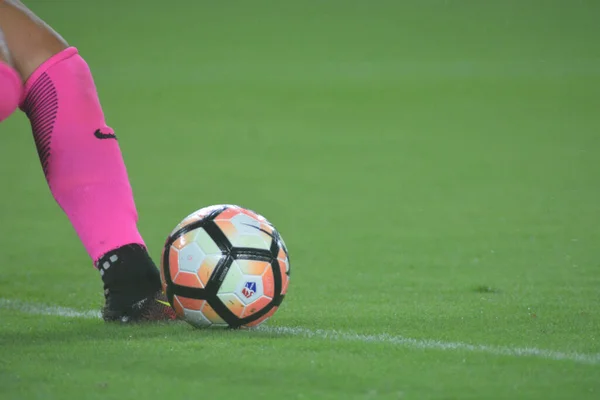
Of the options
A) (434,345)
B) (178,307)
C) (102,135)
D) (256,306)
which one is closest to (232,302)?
(256,306)

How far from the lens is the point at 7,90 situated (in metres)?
3.74

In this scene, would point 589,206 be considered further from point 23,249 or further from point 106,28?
point 106,28

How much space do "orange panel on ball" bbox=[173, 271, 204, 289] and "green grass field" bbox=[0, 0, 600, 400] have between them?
0.58 ft

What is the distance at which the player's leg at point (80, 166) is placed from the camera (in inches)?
160

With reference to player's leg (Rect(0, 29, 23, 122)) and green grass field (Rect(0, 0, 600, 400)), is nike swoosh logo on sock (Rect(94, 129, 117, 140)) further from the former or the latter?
green grass field (Rect(0, 0, 600, 400))

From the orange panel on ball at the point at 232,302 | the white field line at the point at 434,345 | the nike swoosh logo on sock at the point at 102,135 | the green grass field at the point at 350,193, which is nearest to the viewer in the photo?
the green grass field at the point at 350,193

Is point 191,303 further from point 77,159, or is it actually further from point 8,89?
point 8,89

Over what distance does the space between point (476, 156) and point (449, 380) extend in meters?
7.53

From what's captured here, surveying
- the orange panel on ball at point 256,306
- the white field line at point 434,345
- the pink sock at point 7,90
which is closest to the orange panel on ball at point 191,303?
the orange panel on ball at point 256,306

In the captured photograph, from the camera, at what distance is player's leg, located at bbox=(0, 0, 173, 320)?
407cm

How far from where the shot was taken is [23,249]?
21.4 feet

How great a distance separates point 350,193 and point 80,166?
4.88 meters

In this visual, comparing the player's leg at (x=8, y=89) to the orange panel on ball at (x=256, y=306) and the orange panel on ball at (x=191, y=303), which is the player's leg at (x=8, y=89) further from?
the orange panel on ball at (x=256, y=306)

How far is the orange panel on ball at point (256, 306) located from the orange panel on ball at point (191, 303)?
17 cm
